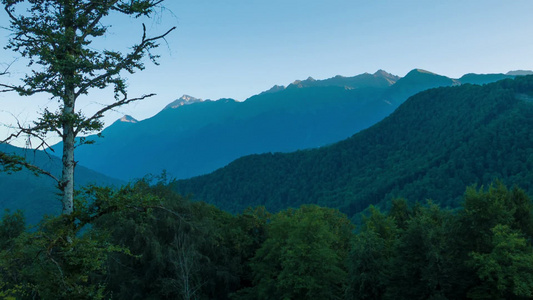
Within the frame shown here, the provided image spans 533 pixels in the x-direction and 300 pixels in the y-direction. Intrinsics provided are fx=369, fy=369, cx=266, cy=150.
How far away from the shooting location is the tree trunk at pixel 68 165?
8945mm

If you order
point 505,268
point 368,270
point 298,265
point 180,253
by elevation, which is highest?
point 180,253

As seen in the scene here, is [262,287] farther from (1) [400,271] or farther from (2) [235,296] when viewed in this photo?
(1) [400,271]

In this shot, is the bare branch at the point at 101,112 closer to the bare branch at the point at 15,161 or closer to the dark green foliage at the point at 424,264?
the bare branch at the point at 15,161

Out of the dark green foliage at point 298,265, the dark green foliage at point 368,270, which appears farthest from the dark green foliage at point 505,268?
the dark green foliage at point 298,265

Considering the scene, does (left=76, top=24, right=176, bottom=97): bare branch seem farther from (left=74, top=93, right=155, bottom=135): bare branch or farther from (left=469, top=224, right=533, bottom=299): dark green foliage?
(left=469, top=224, right=533, bottom=299): dark green foliage

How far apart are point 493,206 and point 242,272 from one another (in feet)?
84.5

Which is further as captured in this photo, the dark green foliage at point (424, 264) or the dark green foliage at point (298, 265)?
the dark green foliage at point (298, 265)

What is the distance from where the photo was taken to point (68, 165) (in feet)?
29.4

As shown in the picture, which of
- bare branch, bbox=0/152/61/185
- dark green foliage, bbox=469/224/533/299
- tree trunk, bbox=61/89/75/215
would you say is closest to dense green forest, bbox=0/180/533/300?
dark green foliage, bbox=469/224/533/299

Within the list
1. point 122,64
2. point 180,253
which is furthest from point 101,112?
point 180,253

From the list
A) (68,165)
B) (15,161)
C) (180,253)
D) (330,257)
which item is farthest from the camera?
(180,253)

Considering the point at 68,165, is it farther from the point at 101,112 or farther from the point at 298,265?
the point at 298,265

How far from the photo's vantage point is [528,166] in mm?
149125

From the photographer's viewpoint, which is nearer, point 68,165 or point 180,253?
point 68,165
